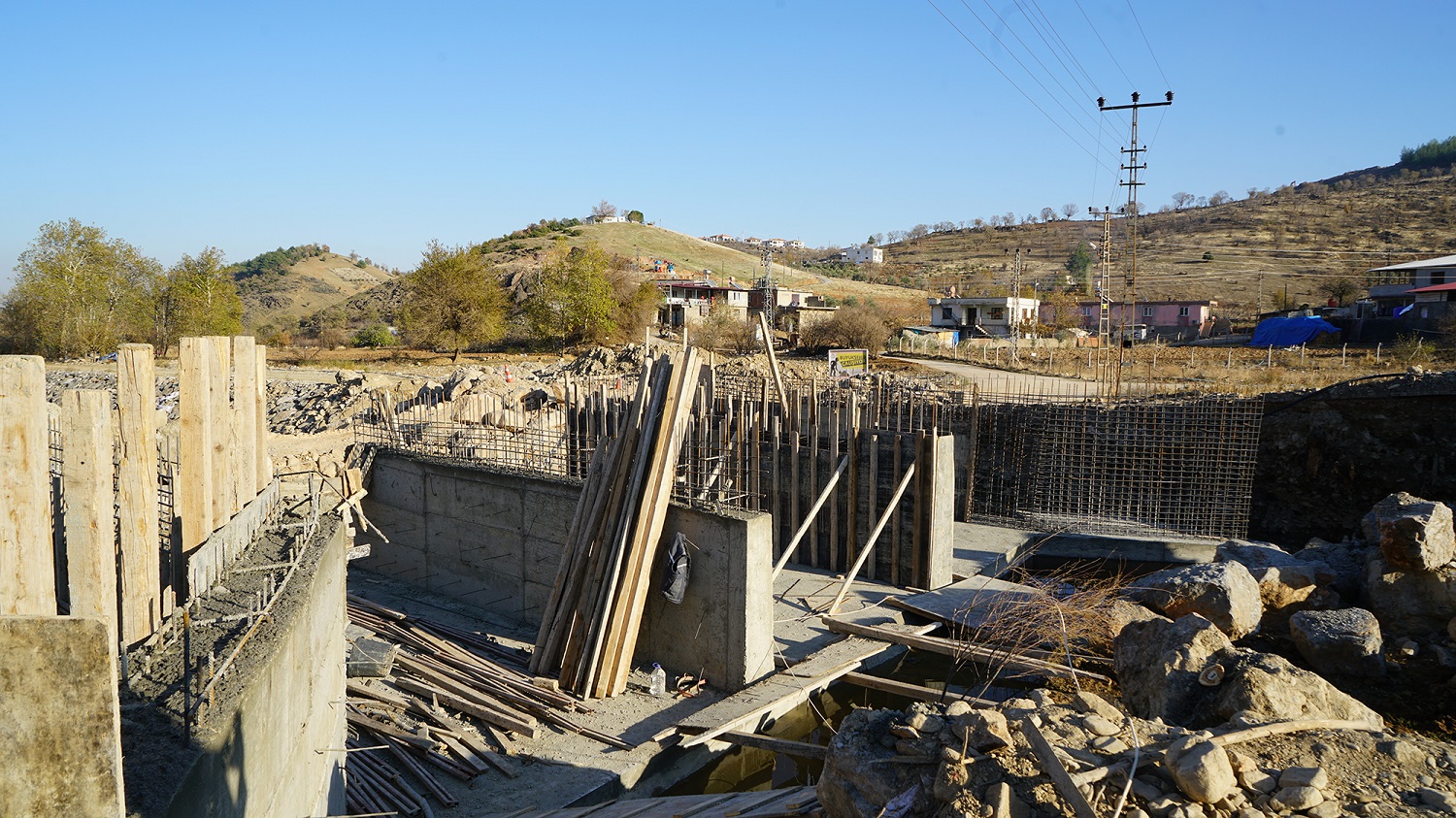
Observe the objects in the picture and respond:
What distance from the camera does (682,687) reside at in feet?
29.7

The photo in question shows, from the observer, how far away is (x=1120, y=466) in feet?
48.6

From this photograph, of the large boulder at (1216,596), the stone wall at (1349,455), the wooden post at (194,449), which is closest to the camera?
the wooden post at (194,449)

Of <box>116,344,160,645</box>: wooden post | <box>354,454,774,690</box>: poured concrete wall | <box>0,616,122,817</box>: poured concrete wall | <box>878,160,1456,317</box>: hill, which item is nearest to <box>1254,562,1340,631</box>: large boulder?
<box>354,454,774,690</box>: poured concrete wall

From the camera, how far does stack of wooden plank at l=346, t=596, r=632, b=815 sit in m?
6.91

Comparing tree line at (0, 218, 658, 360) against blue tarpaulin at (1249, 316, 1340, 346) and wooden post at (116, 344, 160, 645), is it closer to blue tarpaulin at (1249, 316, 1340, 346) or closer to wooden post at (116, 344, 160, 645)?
blue tarpaulin at (1249, 316, 1340, 346)

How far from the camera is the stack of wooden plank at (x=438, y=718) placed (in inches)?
272

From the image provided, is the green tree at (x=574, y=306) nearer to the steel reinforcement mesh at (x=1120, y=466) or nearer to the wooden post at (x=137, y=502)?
the steel reinforcement mesh at (x=1120, y=466)

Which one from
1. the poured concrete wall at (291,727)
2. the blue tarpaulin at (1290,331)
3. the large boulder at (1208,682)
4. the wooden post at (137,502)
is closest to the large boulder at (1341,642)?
the large boulder at (1208,682)

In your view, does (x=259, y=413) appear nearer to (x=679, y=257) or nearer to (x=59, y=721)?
(x=59, y=721)

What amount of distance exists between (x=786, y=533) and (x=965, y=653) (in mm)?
3847

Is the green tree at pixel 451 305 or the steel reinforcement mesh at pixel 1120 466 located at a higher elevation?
the green tree at pixel 451 305

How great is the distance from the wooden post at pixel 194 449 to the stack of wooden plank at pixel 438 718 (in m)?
2.71

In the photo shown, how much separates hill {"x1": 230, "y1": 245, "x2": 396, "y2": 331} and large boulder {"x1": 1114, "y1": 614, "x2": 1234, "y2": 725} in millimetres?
70856

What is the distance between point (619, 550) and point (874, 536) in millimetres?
3491
